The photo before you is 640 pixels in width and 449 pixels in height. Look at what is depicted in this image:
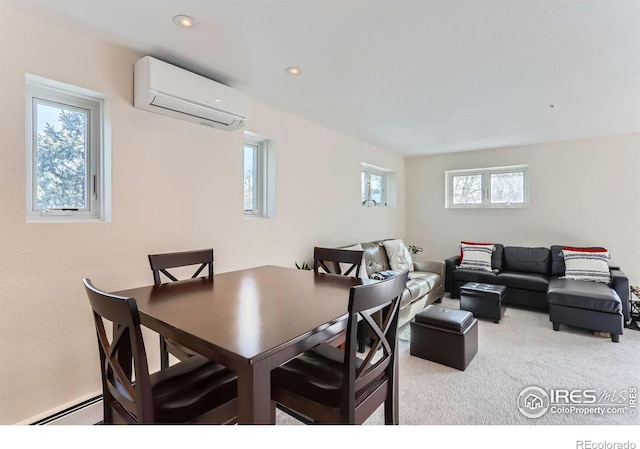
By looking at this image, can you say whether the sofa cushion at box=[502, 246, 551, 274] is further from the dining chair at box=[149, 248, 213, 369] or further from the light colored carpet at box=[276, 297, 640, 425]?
the dining chair at box=[149, 248, 213, 369]

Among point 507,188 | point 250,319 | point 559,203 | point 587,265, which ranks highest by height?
point 507,188

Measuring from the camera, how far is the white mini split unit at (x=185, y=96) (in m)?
2.02

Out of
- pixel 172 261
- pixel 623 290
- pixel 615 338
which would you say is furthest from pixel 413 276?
pixel 172 261

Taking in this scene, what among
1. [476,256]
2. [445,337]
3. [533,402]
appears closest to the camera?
[533,402]

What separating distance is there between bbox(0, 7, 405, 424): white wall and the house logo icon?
2.31m

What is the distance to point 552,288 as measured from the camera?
349cm

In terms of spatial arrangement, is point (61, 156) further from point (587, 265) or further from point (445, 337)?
point (587, 265)

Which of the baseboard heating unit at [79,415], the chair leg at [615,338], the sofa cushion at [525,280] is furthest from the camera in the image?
the sofa cushion at [525,280]

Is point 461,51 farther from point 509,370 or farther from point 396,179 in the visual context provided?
point 396,179

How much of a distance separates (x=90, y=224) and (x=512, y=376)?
3.19m

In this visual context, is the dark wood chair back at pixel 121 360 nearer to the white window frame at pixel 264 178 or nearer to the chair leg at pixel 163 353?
the chair leg at pixel 163 353

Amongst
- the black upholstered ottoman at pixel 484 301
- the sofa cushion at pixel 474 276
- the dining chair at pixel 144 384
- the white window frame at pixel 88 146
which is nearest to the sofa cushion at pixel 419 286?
the black upholstered ottoman at pixel 484 301

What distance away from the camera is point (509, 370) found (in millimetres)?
2471
